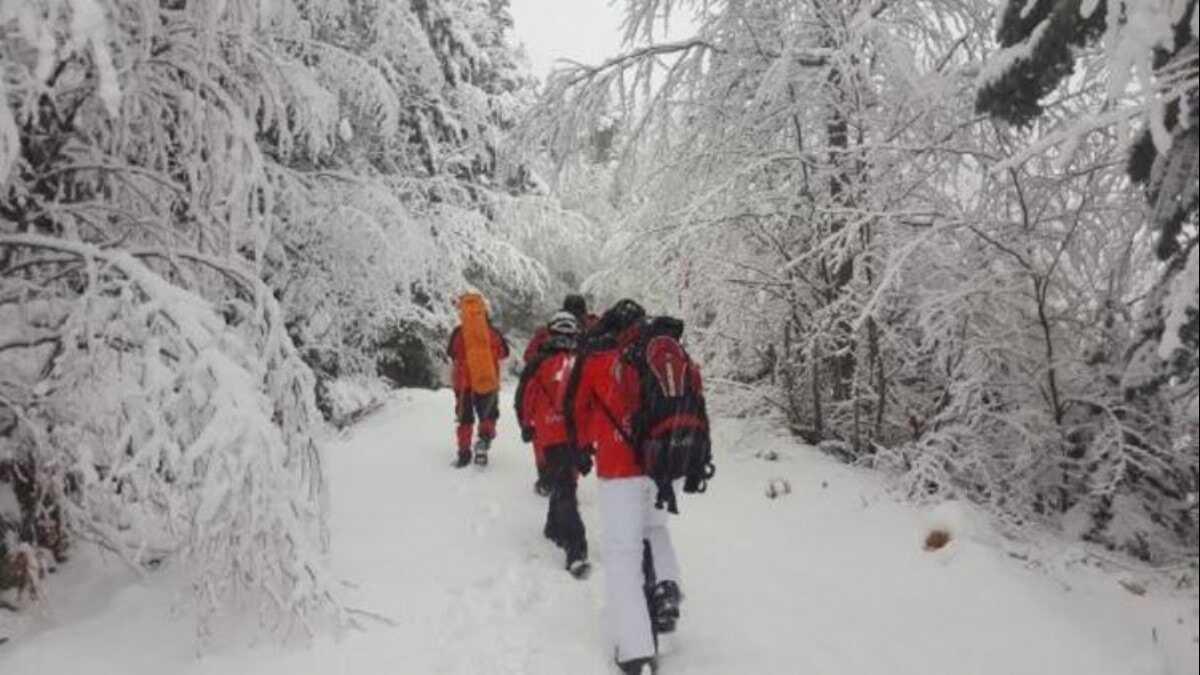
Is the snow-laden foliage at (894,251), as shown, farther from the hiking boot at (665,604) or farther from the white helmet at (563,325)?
the hiking boot at (665,604)

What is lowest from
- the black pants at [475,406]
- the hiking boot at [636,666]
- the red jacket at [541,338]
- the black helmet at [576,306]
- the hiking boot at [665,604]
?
the hiking boot at [636,666]

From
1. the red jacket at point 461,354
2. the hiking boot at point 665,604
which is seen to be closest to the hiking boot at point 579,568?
the hiking boot at point 665,604

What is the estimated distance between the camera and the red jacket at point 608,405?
5.28 metres

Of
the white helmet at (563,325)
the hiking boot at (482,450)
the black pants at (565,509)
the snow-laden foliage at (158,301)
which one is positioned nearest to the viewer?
the snow-laden foliage at (158,301)

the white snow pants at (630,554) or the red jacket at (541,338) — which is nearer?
the white snow pants at (630,554)

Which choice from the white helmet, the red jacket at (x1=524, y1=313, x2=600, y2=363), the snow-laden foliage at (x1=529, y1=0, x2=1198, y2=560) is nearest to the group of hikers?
the snow-laden foliage at (x1=529, y1=0, x2=1198, y2=560)

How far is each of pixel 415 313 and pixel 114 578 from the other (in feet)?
29.5

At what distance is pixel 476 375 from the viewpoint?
961cm

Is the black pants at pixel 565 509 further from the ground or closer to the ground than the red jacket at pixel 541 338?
closer to the ground

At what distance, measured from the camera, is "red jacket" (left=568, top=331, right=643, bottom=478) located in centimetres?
528

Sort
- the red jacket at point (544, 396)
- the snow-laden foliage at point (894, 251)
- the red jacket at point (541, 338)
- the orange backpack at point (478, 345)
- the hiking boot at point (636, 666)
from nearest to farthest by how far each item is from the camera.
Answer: the hiking boot at point (636, 666) → the snow-laden foliage at point (894, 251) → the red jacket at point (544, 396) → the red jacket at point (541, 338) → the orange backpack at point (478, 345)

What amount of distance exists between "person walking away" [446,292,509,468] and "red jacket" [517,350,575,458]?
2.04m

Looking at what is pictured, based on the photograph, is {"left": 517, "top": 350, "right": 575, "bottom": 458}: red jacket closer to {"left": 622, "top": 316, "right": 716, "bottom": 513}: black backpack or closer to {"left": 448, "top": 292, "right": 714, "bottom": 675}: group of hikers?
{"left": 448, "top": 292, "right": 714, "bottom": 675}: group of hikers

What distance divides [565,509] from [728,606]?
4.47ft
